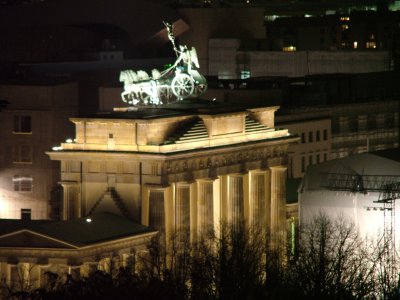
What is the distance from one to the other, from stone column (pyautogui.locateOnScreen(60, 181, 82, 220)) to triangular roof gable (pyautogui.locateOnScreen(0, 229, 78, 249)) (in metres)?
13.6

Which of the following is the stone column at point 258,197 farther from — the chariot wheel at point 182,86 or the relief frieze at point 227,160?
the chariot wheel at point 182,86

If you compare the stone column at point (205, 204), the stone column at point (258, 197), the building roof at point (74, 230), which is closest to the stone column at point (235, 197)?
the stone column at point (258, 197)

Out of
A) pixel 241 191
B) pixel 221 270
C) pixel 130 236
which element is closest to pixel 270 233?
pixel 241 191

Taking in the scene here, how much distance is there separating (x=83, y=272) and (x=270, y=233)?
968 inches

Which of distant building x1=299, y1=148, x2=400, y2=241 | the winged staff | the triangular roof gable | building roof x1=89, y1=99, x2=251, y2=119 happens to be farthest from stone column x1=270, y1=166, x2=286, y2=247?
the triangular roof gable

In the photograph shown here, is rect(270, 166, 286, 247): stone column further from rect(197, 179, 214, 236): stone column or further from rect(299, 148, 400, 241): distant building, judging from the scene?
rect(197, 179, 214, 236): stone column

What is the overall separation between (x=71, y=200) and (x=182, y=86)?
11.1m

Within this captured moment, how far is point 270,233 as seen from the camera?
623 feet

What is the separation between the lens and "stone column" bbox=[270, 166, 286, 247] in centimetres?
19512

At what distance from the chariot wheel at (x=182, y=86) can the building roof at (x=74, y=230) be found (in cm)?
1216

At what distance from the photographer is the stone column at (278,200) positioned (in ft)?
640

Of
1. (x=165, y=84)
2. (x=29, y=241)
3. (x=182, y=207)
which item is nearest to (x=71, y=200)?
(x=182, y=207)

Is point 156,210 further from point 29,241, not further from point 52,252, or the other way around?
point 29,241

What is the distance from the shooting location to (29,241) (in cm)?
16775
